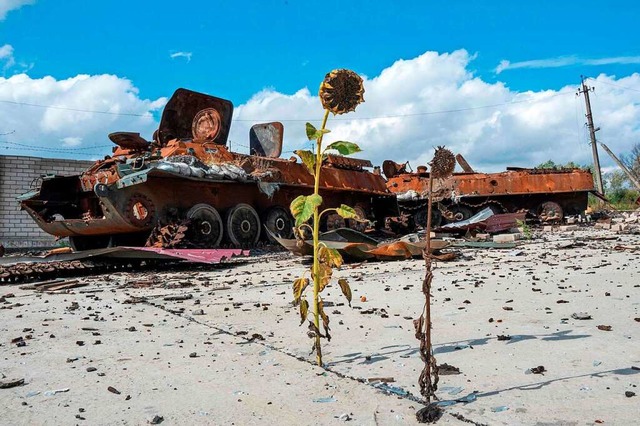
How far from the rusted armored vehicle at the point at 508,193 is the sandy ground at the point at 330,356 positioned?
16.1m

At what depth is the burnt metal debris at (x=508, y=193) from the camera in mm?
22438

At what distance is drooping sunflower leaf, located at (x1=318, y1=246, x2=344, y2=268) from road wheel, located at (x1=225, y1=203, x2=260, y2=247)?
10.5 meters

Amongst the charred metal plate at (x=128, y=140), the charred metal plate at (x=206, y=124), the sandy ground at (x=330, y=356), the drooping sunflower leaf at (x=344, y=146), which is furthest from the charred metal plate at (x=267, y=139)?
the drooping sunflower leaf at (x=344, y=146)

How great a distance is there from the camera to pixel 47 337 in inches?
165

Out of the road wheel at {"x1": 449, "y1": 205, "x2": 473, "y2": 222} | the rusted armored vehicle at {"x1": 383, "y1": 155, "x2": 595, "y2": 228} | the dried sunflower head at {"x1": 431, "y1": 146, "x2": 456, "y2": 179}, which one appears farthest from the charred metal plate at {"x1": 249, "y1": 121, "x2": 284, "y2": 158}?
the dried sunflower head at {"x1": 431, "y1": 146, "x2": 456, "y2": 179}

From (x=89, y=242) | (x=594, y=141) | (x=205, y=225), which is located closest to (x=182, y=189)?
(x=205, y=225)

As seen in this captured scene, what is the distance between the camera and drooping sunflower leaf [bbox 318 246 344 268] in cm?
316

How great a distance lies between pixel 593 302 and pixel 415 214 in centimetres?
1794

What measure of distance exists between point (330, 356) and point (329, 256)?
25.3 inches

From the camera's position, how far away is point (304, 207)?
3.07m

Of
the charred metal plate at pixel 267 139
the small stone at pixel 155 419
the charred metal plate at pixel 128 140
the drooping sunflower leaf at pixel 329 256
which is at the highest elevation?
the charred metal plate at pixel 267 139

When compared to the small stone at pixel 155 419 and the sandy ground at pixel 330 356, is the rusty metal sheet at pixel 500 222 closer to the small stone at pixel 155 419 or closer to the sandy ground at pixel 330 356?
the sandy ground at pixel 330 356

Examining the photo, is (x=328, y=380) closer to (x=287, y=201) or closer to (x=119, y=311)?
(x=119, y=311)

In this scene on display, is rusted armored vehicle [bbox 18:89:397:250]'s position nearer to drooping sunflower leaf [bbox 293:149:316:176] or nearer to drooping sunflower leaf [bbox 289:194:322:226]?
drooping sunflower leaf [bbox 293:149:316:176]
